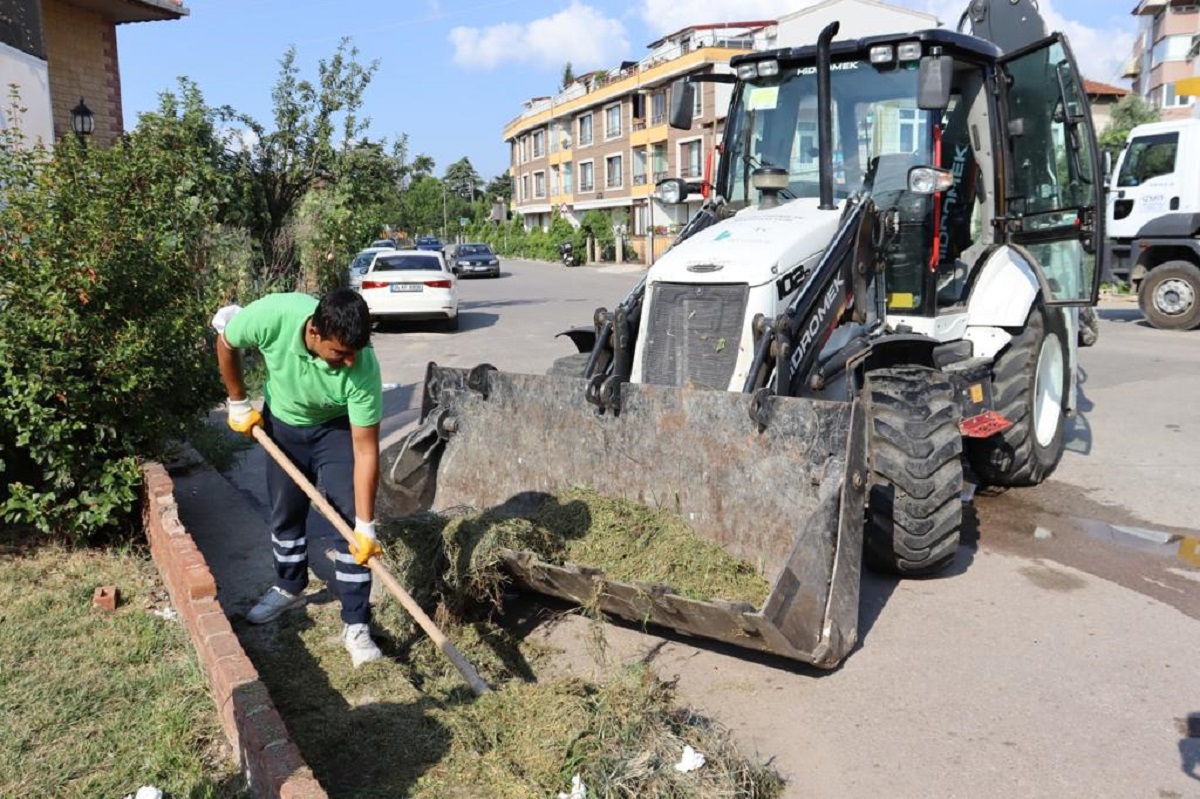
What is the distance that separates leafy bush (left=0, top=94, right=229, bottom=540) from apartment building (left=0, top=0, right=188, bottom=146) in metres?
5.19

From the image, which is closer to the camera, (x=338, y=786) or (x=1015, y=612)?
(x=338, y=786)

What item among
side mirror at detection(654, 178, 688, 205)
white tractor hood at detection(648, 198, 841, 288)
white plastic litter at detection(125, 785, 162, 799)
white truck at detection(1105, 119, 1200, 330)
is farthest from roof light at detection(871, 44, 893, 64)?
white truck at detection(1105, 119, 1200, 330)

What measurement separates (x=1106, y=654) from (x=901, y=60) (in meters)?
3.60

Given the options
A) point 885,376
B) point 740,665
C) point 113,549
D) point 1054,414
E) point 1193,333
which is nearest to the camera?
point 740,665

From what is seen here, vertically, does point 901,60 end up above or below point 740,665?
above

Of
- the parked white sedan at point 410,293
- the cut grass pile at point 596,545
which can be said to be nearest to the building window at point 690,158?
the parked white sedan at point 410,293

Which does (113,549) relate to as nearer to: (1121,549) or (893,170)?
(893,170)

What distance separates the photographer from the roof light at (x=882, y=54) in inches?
233

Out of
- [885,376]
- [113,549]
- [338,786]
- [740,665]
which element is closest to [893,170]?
[885,376]

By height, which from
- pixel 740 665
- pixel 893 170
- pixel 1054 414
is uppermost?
pixel 893 170

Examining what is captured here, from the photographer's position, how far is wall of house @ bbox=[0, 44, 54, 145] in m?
9.88

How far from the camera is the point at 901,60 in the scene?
598 cm

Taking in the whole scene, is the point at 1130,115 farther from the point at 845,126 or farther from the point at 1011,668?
the point at 1011,668

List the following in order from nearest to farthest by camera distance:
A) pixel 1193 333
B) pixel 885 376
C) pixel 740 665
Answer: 1. pixel 740 665
2. pixel 885 376
3. pixel 1193 333
